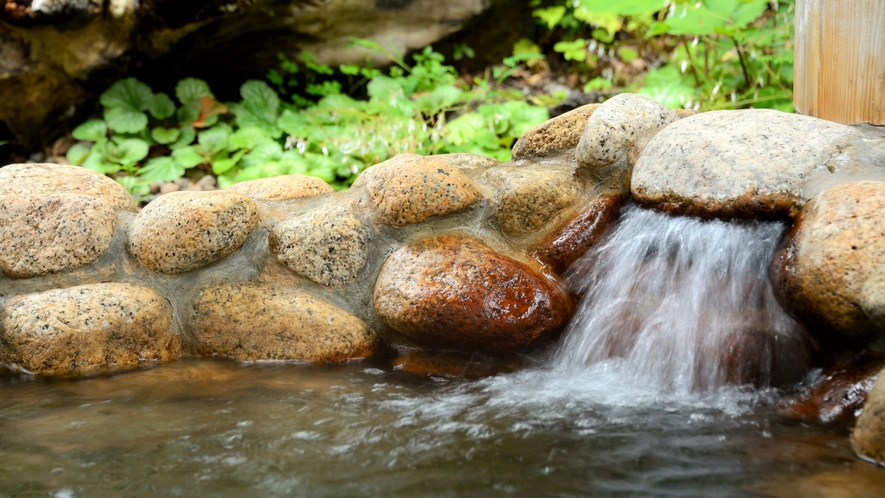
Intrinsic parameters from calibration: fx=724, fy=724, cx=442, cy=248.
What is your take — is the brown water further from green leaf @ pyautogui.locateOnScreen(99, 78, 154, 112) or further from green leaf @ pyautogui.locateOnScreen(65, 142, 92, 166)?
green leaf @ pyautogui.locateOnScreen(99, 78, 154, 112)

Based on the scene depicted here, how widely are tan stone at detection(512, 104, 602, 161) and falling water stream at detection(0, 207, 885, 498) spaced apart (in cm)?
58

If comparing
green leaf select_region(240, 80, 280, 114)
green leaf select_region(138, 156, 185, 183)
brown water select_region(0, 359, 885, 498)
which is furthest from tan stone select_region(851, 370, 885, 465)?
green leaf select_region(240, 80, 280, 114)

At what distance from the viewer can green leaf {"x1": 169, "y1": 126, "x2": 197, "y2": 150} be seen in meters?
5.18

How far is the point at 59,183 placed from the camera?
323 cm

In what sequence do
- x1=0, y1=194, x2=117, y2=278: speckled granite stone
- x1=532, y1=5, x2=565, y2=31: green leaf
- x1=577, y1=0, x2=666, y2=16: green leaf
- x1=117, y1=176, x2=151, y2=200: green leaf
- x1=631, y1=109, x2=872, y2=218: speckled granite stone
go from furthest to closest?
x1=532, y1=5, x2=565, y2=31: green leaf
x1=117, y1=176, x2=151, y2=200: green leaf
x1=577, y1=0, x2=666, y2=16: green leaf
x1=0, y1=194, x2=117, y2=278: speckled granite stone
x1=631, y1=109, x2=872, y2=218: speckled granite stone

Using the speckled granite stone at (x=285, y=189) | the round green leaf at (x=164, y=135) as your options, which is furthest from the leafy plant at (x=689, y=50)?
the round green leaf at (x=164, y=135)

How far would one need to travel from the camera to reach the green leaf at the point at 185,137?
5184mm

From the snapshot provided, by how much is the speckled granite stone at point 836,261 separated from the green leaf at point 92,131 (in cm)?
444

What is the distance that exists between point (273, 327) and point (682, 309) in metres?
1.63

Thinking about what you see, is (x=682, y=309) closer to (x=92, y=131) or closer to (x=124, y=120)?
(x=124, y=120)

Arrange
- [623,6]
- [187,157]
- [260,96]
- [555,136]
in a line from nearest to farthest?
[555,136]
[623,6]
[187,157]
[260,96]

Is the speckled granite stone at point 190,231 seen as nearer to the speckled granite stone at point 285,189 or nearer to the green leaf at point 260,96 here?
the speckled granite stone at point 285,189

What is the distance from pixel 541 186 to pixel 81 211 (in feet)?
6.40

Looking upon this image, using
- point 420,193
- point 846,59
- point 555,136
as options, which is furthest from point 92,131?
point 846,59
